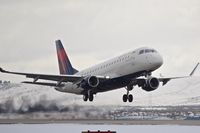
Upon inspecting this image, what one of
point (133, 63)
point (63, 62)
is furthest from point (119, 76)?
point (63, 62)

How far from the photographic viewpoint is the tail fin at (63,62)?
321ft

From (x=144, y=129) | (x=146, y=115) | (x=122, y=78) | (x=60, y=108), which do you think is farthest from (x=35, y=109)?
(x=146, y=115)

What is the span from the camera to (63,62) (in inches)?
3981

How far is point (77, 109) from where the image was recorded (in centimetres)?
10512

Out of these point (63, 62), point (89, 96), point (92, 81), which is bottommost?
point (89, 96)

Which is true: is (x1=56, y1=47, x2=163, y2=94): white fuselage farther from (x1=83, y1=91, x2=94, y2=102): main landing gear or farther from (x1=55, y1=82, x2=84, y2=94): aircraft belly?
(x1=55, y1=82, x2=84, y2=94): aircraft belly

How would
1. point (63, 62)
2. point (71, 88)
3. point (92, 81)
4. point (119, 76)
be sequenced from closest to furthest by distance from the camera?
point (119, 76) → point (92, 81) → point (71, 88) → point (63, 62)

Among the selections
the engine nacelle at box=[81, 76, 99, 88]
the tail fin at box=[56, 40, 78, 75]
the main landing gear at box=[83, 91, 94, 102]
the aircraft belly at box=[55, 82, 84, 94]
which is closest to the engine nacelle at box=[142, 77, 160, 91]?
the engine nacelle at box=[81, 76, 99, 88]

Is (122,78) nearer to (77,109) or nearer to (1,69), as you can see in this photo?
(1,69)

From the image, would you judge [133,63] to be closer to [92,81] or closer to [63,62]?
[92,81]

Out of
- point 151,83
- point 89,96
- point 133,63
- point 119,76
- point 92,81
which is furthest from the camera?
point 89,96

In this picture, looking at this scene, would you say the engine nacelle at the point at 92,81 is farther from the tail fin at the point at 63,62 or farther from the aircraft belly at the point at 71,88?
the tail fin at the point at 63,62

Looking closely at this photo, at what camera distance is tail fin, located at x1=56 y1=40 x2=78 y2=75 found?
97956mm

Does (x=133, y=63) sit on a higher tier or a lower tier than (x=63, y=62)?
lower
